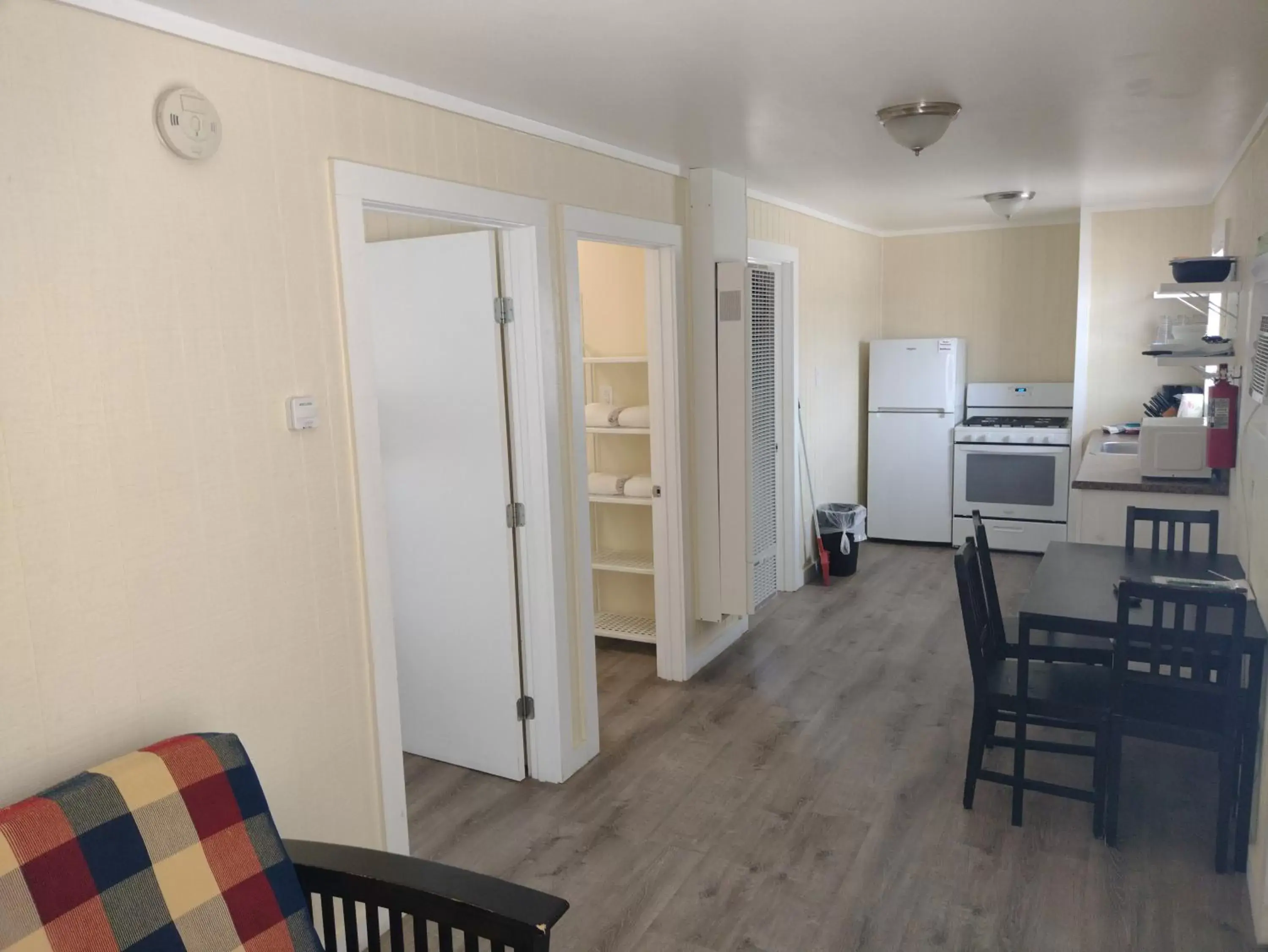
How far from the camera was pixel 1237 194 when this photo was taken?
4172 millimetres

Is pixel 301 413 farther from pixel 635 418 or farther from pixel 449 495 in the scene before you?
pixel 635 418

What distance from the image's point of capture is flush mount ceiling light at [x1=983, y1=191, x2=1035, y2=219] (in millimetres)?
5155

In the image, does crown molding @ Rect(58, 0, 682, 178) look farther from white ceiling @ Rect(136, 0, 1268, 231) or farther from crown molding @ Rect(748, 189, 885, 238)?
crown molding @ Rect(748, 189, 885, 238)

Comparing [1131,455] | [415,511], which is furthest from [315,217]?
[1131,455]

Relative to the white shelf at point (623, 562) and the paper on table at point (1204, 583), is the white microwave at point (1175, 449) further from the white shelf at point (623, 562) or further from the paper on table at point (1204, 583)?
the white shelf at point (623, 562)

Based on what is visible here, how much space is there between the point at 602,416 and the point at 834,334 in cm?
249

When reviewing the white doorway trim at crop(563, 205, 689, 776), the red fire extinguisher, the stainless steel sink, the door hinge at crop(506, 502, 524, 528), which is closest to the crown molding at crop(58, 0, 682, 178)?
the white doorway trim at crop(563, 205, 689, 776)

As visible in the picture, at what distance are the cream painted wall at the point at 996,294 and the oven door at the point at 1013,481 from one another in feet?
2.68

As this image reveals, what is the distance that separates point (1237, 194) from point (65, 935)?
4.98m

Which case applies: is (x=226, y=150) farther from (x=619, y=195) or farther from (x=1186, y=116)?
(x=1186, y=116)

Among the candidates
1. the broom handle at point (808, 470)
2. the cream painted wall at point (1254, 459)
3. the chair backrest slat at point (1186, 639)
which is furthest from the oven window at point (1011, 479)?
the chair backrest slat at point (1186, 639)

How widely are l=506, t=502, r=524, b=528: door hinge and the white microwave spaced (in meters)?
2.74

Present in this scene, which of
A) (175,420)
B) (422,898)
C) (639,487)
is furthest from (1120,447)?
(175,420)

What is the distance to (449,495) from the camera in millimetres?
3432
